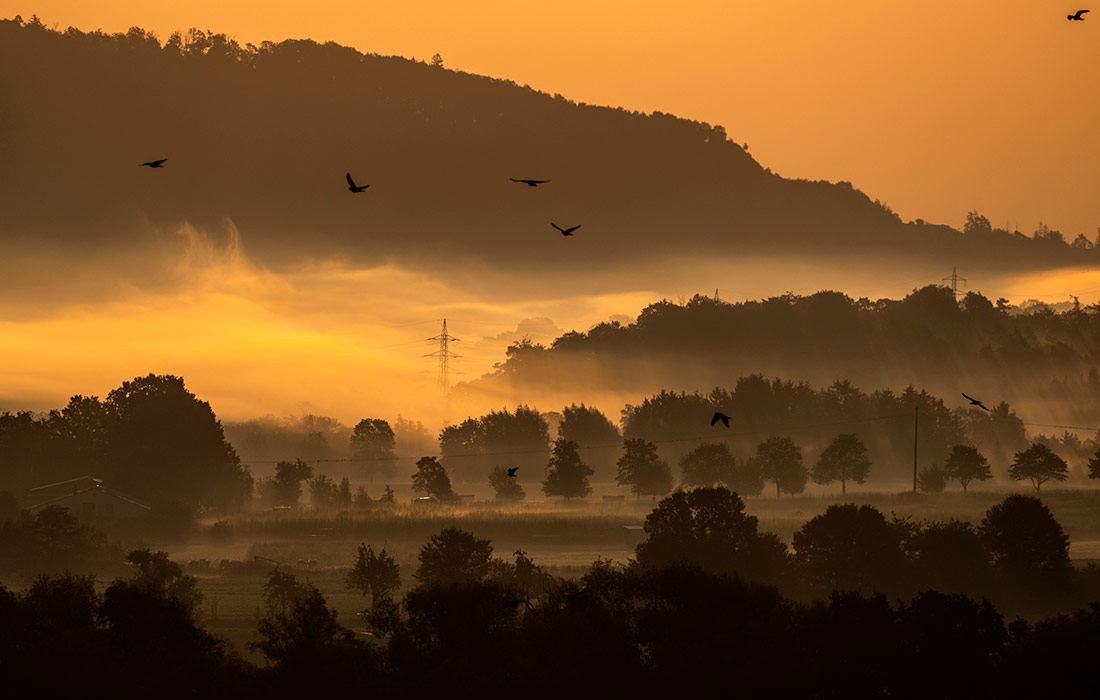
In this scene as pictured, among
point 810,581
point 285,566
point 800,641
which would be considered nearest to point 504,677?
point 800,641

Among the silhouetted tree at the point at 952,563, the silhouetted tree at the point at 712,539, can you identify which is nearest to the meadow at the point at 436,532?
the silhouetted tree at the point at 712,539

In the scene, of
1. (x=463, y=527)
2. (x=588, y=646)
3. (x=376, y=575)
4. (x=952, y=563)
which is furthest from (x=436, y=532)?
(x=588, y=646)

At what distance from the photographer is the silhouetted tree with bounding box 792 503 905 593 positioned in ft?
409

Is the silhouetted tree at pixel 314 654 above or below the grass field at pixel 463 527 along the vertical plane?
below

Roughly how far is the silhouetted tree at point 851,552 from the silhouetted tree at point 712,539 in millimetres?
2739

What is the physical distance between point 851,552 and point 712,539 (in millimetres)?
12495

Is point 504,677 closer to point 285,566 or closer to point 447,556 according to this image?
point 447,556

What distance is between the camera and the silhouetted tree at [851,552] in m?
125

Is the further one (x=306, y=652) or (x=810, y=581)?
(x=810, y=581)

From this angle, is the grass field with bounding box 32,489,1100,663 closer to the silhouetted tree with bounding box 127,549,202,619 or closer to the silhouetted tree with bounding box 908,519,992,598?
the silhouetted tree with bounding box 127,549,202,619

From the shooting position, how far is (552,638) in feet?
281

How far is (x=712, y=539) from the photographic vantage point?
131m

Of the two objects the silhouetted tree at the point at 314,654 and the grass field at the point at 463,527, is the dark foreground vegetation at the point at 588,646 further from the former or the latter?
the grass field at the point at 463,527

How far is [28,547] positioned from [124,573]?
38.0 feet
